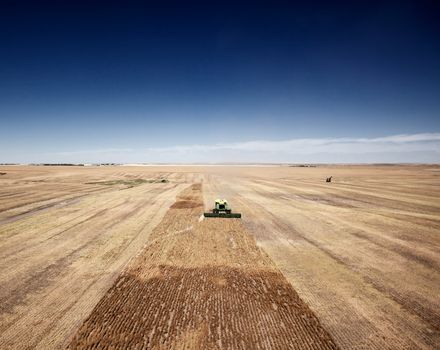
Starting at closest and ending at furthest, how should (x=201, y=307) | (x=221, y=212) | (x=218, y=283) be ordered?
(x=201, y=307) < (x=218, y=283) < (x=221, y=212)

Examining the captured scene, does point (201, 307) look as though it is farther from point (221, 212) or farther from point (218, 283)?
point (221, 212)

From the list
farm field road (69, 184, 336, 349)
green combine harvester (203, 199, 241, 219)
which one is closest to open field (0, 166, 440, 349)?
farm field road (69, 184, 336, 349)

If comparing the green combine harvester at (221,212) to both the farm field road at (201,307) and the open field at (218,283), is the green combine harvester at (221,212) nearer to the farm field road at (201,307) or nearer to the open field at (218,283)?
the open field at (218,283)

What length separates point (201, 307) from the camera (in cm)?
643

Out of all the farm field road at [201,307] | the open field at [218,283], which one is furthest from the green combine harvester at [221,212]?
the farm field road at [201,307]

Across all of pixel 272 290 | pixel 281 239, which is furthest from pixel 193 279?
pixel 281 239

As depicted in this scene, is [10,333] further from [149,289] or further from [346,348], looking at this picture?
[346,348]

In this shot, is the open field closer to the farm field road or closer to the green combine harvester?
the farm field road

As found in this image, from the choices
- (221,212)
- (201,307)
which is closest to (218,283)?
(201,307)

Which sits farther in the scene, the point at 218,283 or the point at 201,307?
the point at 218,283

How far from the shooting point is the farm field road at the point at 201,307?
5.31 meters

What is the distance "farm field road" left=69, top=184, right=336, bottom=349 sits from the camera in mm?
5309

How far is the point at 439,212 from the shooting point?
18.8m

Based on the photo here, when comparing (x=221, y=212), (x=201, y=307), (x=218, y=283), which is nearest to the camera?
(x=201, y=307)
